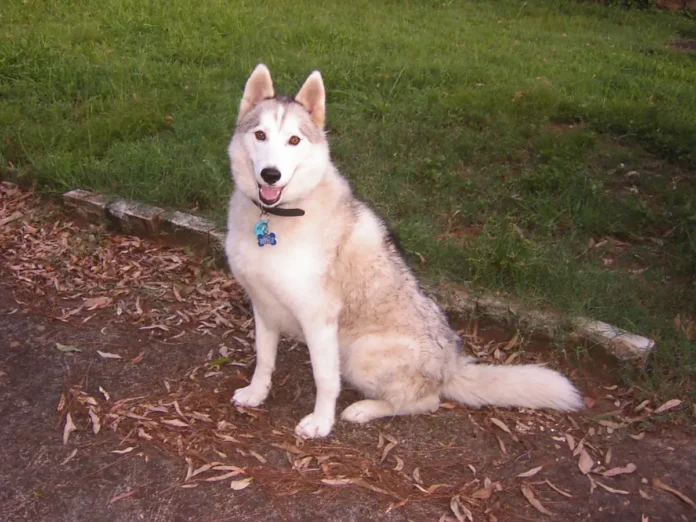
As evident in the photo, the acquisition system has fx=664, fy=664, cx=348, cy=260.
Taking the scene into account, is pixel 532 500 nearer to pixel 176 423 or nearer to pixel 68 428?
pixel 176 423

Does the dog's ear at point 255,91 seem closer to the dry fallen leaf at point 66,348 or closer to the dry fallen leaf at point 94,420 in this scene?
the dry fallen leaf at point 94,420

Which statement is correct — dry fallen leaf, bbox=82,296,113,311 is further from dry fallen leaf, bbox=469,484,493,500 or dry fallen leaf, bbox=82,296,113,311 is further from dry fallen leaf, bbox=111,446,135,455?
dry fallen leaf, bbox=469,484,493,500

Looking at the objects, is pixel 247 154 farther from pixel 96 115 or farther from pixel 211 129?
pixel 96 115

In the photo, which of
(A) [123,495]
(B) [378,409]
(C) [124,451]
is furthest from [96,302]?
(B) [378,409]

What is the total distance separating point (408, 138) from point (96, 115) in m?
3.14

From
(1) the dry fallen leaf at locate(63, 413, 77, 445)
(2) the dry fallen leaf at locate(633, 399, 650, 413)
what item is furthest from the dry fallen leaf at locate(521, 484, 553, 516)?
(1) the dry fallen leaf at locate(63, 413, 77, 445)

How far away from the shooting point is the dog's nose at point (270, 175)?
292 cm

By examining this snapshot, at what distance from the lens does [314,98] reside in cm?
327

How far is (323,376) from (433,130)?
372cm

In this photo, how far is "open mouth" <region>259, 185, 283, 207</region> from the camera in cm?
304

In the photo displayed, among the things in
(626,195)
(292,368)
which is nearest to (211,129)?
(292,368)

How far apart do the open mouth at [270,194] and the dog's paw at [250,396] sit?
1.16 m

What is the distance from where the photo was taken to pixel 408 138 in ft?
20.7

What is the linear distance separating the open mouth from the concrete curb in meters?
1.66
